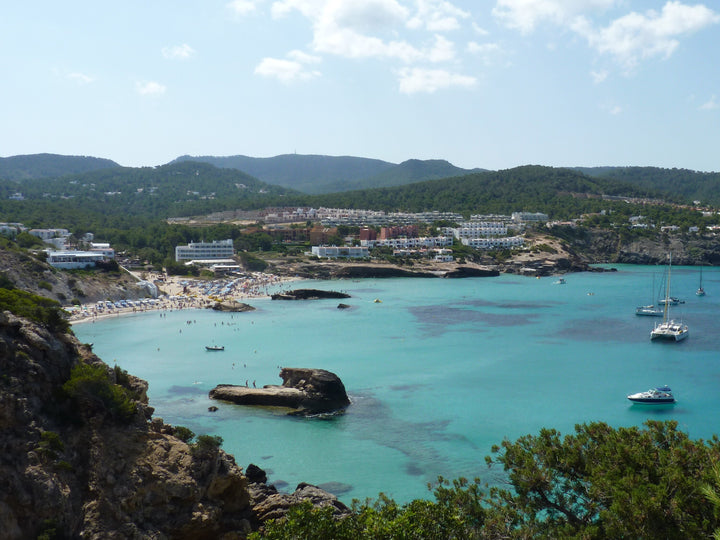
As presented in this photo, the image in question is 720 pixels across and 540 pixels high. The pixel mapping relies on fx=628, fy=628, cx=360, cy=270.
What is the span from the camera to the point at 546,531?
33.3ft

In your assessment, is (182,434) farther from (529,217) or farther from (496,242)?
(529,217)

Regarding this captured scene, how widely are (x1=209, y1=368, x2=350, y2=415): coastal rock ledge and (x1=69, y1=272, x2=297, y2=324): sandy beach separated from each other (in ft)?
71.1

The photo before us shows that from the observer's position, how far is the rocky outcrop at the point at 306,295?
185 ft

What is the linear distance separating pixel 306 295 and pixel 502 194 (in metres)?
86.3

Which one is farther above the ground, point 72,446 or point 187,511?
point 72,446

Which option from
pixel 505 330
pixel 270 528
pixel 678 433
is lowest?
pixel 505 330

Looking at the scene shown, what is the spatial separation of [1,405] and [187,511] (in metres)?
4.03

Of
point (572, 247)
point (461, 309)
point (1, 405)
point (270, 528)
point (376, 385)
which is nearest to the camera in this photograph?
point (270, 528)

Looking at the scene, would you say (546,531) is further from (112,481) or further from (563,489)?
(112,481)

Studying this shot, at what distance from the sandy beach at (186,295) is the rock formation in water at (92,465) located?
30.2m

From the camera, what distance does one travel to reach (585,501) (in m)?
10.6

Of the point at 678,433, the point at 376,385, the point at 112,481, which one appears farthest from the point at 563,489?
the point at 376,385

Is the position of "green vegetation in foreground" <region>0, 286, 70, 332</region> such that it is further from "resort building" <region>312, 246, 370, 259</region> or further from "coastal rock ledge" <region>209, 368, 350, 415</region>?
"resort building" <region>312, 246, 370, 259</region>

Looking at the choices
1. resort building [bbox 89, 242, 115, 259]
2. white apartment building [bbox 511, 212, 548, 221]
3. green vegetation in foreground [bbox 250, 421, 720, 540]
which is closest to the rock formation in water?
green vegetation in foreground [bbox 250, 421, 720, 540]
